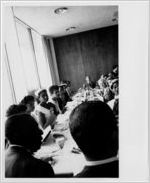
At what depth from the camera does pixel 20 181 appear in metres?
1.30

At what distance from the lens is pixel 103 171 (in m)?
1.15

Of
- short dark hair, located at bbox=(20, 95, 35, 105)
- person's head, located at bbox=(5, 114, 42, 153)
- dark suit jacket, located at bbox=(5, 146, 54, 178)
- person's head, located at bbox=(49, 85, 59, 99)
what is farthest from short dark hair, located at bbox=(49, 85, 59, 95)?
dark suit jacket, located at bbox=(5, 146, 54, 178)

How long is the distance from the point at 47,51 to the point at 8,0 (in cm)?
45

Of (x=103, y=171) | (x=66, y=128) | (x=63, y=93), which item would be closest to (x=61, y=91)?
(x=63, y=93)

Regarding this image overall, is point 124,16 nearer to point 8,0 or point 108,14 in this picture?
point 108,14

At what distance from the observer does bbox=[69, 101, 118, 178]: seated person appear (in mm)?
1078

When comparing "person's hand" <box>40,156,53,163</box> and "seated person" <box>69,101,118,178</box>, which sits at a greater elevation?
"seated person" <box>69,101,118,178</box>

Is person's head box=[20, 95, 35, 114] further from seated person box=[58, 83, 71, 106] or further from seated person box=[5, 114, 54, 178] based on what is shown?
seated person box=[58, 83, 71, 106]

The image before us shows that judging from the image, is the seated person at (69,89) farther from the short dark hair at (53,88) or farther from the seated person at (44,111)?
the seated person at (44,111)

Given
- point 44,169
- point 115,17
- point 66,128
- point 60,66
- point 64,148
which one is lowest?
point 44,169

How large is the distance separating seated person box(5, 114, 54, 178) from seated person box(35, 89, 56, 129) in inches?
3.2

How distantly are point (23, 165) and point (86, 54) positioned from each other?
91 cm

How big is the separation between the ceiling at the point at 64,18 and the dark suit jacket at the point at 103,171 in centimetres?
95

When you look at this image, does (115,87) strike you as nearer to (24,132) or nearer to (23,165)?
(24,132)
